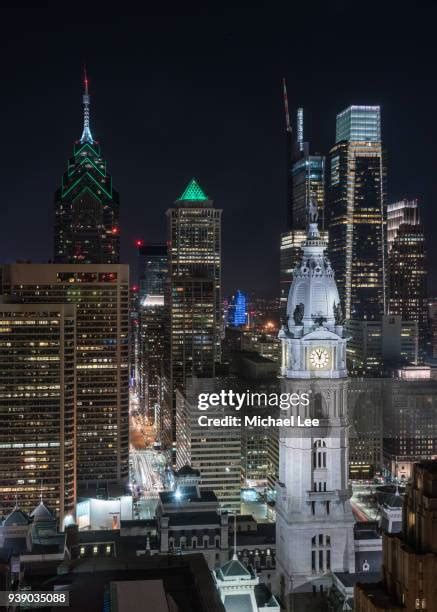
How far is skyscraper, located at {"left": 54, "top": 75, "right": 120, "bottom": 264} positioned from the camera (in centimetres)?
8931

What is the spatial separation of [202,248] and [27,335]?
39.7 m

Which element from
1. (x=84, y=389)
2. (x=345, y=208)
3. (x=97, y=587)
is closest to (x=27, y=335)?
(x=84, y=389)

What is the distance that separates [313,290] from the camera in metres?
26.4

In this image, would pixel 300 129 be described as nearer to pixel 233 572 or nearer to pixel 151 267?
pixel 151 267

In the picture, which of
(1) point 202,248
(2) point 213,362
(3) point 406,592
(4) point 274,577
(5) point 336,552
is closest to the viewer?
(3) point 406,592

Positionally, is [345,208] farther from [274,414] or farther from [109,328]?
[274,414]

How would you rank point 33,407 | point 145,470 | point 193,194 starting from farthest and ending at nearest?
point 193,194
point 145,470
point 33,407

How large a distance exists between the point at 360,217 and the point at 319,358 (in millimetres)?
72970

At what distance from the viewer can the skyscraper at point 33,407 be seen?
47.6 metres

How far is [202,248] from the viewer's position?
85.5 meters

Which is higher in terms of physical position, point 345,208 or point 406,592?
point 345,208

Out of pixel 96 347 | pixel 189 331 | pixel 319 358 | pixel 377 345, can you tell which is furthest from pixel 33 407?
pixel 377 345

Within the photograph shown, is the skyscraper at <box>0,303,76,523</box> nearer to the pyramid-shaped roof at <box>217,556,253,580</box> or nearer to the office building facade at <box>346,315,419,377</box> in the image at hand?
the pyramid-shaped roof at <box>217,556,253,580</box>

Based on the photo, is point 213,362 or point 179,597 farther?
point 213,362
